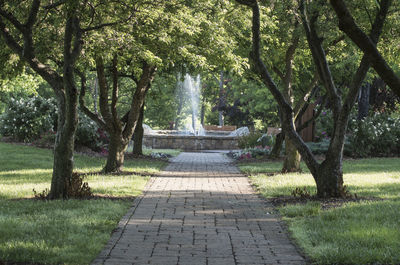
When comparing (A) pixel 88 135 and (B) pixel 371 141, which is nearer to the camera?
(A) pixel 88 135

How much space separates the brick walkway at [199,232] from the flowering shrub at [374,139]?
12.5 meters

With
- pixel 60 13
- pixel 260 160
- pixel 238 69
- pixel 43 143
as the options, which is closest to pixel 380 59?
pixel 60 13

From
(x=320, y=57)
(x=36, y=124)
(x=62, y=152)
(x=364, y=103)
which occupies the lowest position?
(x=62, y=152)

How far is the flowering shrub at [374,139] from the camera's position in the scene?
21.6 metres

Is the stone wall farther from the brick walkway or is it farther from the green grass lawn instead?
the brick walkway

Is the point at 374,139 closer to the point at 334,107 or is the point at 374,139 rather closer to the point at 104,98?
the point at 104,98

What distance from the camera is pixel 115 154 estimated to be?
13.8 meters

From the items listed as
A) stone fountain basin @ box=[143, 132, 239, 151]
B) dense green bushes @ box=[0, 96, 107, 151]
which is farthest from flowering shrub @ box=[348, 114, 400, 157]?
dense green bushes @ box=[0, 96, 107, 151]

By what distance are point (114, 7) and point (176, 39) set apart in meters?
2.05

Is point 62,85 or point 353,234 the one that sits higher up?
point 62,85

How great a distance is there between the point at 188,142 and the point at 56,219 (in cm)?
2477

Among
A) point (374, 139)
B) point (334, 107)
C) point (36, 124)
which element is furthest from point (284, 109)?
point (36, 124)

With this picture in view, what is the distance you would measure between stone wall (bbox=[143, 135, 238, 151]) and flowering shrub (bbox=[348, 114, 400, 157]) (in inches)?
419

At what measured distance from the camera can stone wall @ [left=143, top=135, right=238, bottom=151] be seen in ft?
103
